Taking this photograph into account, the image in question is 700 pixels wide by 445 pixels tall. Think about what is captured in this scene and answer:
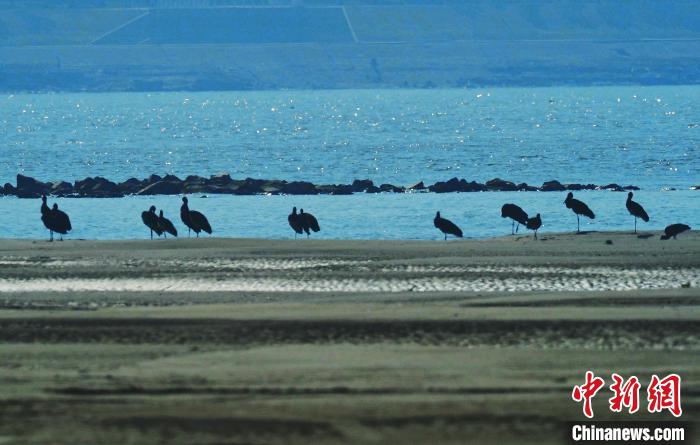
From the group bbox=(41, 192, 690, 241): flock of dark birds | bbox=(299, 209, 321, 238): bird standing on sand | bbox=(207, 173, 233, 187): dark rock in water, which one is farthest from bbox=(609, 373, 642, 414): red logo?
bbox=(207, 173, 233, 187): dark rock in water

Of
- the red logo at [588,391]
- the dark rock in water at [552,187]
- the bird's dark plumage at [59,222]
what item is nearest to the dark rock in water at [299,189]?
the dark rock in water at [552,187]

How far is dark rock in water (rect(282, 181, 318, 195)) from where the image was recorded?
48969 mm

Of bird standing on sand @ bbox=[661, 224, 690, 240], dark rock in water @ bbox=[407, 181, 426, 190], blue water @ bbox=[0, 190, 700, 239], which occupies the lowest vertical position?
bird standing on sand @ bbox=[661, 224, 690, 240]

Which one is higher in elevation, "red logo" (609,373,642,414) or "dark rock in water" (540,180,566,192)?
"dark rock in water" (540,180,566,192)

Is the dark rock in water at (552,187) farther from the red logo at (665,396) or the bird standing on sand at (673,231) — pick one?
the red logo at (665,396)

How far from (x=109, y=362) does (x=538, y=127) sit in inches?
3789

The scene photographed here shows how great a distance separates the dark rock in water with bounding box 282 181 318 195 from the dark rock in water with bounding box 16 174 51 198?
680 centimetres

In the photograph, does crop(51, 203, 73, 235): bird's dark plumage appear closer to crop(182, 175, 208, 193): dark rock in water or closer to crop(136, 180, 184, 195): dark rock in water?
crop(136, 180, 184, 195): dark rock in water

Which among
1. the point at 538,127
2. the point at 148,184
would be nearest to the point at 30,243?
the point at 148,184

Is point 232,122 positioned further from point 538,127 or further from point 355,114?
point 538,127

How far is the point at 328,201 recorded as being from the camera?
149 feet

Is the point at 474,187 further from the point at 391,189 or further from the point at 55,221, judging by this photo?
the point at 55,221

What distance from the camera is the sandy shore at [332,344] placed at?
11500 mm

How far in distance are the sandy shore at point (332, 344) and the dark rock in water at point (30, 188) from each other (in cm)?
2569
